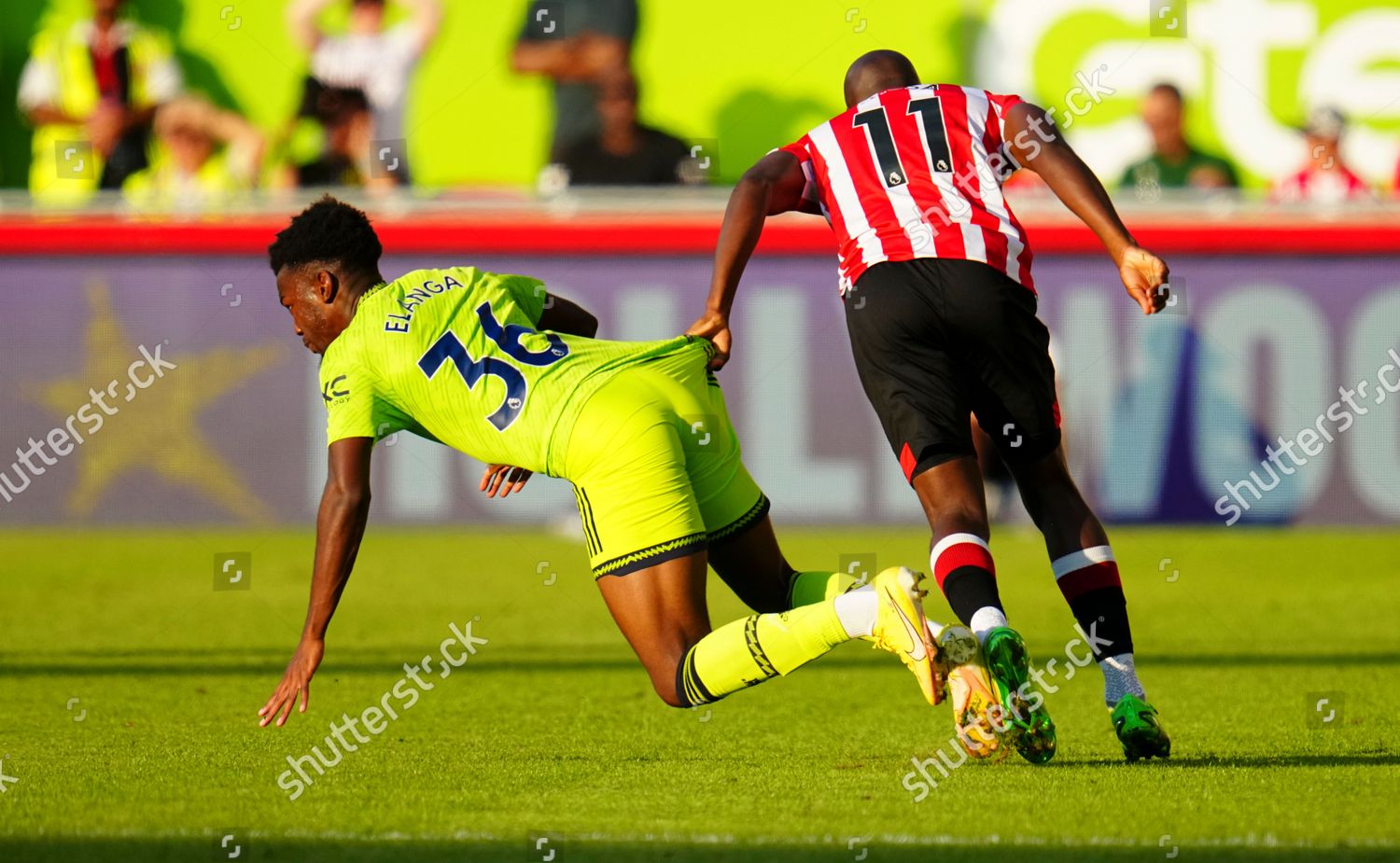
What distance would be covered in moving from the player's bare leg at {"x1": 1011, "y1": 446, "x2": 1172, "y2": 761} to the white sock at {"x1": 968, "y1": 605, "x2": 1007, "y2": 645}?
483mm

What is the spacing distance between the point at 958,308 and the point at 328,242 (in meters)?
1.77

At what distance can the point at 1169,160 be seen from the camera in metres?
14.9

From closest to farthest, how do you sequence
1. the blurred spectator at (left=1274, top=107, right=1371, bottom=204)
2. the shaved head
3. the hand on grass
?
the hand on grass → the shaved head → the blurred spectator at (left=1274, top=107, right=1371, bottom=204)

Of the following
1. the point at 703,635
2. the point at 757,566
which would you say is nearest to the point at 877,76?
the point at 757,566

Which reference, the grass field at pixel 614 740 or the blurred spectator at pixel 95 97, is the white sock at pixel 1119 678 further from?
the blurred spectator at pixel 95 97

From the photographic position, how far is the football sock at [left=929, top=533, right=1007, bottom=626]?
207 inches

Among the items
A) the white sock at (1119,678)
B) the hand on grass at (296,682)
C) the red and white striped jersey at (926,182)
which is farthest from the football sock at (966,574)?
the hand on grass at (296,682)

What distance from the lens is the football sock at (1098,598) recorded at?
5.57 m

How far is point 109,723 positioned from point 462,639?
9.15ft

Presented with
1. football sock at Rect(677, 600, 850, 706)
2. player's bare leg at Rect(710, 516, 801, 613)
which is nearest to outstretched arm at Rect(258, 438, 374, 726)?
football sock at Rect(677, 600, 850, 706)

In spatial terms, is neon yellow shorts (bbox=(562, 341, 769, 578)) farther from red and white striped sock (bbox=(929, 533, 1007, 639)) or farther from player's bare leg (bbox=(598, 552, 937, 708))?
red and white striped sock (bbox=(929, 533, 1007, 639))

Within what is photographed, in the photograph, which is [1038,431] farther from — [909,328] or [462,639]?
[462,639]

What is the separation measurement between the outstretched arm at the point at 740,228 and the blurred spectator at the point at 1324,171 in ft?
32.8

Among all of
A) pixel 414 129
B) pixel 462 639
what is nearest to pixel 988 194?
pixel 462 639
